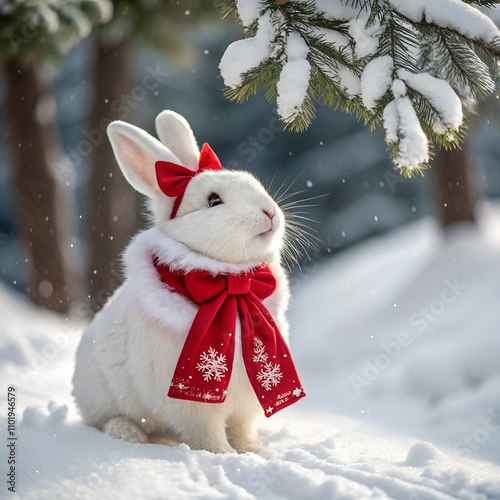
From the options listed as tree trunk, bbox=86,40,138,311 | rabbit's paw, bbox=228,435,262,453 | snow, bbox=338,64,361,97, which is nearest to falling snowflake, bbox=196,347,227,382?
rabbit's paw, bbox=228,435,262,453

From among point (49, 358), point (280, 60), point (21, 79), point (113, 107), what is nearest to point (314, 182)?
point (113, 107)

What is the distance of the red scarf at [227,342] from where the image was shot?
7.99ft

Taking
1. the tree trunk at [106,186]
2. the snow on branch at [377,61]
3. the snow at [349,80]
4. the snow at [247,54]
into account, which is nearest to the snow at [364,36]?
the snow on branch at [377,61]

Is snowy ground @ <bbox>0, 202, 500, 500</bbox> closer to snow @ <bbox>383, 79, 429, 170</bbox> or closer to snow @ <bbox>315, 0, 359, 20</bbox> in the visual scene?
snow @ <bbox>383, 79, 429, 170</bbox>

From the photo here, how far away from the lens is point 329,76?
2467 millimetres

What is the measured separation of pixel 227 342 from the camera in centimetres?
250

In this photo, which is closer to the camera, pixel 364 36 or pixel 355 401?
pixel 364 36

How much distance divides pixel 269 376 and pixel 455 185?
3270mm

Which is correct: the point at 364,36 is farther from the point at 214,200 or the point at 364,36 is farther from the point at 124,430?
the point at 124,430

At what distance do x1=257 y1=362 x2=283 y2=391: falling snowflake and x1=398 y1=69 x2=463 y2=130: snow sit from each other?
42.8 inches

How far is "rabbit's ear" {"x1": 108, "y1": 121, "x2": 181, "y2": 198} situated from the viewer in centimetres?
265

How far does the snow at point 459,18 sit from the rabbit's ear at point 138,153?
1.09 meters

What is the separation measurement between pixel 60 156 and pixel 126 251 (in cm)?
330

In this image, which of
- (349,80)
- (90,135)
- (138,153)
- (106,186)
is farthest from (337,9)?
(90,135)
